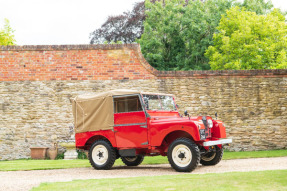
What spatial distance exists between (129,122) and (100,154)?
1.16 m

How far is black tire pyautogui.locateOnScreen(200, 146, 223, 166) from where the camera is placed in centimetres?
1033

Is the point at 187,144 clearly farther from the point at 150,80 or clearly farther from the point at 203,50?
the point at 203,50

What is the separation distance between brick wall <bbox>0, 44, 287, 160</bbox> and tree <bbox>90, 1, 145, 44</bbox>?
17.6 m

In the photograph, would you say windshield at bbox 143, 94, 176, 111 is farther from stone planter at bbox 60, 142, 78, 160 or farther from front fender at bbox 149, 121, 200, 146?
stone planter at bbox 60, 142, 78, 160

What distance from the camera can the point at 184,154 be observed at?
9.01m

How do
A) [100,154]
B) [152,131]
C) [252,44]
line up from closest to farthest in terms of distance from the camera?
[152,131], [100,154], [252,44]

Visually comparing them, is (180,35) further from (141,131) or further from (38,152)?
(141,131)

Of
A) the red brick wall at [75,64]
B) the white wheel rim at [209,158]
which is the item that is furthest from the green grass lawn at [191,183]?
the red brick wall at [75,64]

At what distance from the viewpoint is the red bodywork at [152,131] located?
30.1 feet

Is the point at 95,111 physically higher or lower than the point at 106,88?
lower

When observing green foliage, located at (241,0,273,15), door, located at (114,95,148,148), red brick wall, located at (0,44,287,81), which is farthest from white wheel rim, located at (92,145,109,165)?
green foliage, located at (241,0,273,15)

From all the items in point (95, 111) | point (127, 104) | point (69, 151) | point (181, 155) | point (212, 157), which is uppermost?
point (127, 104)

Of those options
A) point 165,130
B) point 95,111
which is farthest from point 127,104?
point 165,130

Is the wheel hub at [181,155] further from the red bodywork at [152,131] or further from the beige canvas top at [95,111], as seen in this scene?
the beige canvas top at [95,111]
